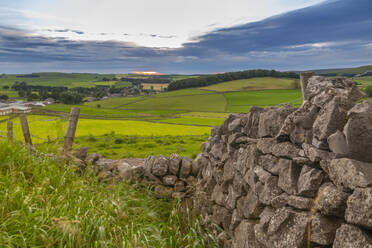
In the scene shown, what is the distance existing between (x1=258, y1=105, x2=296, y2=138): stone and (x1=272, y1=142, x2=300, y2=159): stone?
1.34 ft

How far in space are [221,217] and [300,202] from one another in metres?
2.88

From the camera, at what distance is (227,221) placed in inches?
224

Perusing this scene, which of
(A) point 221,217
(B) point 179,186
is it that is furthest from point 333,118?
(B) point 179,186

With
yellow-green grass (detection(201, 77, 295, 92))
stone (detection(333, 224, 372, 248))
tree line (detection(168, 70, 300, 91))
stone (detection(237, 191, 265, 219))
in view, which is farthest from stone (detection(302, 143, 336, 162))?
tree line (detection(168, 70, 300, 91))

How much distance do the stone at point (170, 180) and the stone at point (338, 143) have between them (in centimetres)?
617

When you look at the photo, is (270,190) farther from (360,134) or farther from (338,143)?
(360,134)

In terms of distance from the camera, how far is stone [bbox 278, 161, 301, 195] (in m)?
3.61

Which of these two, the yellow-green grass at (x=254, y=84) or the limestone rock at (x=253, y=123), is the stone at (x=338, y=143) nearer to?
the limestone rock at (x=253, y=123)

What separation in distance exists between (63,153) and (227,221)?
5.13m

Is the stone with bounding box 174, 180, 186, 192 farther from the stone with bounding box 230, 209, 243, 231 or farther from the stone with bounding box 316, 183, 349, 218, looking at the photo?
the stone with bounding box 316, 183, 349, 218

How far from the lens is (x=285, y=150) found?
391 cm

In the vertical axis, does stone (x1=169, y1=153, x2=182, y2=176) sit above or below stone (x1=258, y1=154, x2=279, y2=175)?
below

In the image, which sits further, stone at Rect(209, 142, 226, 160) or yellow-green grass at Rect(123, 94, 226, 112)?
yellow-green grass at Rect(123, 94, 226, 112)

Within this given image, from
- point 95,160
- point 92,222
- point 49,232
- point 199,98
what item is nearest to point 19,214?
point 49,232
